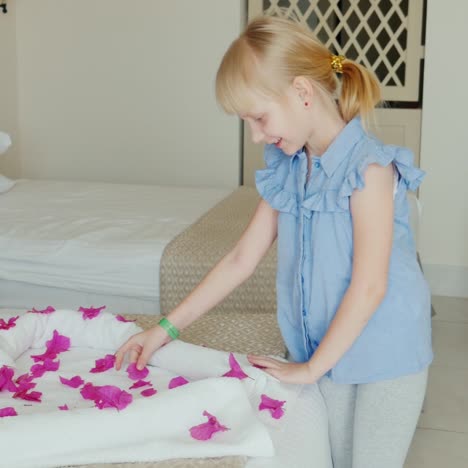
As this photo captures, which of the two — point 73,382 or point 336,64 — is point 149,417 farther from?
point 336,64

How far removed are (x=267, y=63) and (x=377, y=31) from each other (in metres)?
2.93

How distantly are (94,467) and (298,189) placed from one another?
57cm

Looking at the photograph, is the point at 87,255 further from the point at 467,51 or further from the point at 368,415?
the point at 467,51

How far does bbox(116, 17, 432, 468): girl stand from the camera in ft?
3.91

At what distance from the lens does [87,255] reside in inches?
92.7

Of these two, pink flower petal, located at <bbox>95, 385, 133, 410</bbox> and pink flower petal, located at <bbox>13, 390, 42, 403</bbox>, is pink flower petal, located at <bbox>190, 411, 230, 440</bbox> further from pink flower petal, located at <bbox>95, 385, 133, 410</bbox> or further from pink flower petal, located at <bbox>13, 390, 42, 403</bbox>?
pink flower petal, located at <bbox>13, 390, 42, 403</bbox>

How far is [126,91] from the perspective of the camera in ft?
13.8

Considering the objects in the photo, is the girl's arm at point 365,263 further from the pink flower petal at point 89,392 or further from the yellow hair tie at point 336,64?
the pink flower petal at point 89,392

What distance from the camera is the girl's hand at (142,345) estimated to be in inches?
52.3

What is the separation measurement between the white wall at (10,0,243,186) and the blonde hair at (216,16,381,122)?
9.37 ft

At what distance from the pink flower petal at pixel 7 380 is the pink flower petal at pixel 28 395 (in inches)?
0.8

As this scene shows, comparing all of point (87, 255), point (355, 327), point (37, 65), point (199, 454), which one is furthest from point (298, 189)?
point (37, 65)

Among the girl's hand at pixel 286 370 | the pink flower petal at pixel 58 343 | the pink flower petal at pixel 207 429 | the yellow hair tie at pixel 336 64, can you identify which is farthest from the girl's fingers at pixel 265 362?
the yellow hair tie at pixel 336 64

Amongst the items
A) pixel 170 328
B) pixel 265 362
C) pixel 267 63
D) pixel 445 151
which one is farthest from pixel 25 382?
pixel 445 151
